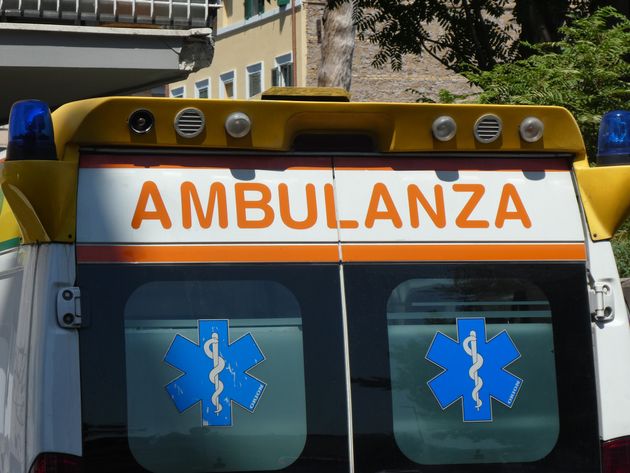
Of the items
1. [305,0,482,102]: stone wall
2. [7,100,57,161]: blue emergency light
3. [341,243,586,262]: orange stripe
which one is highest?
[305,0,482,102]: stone wall

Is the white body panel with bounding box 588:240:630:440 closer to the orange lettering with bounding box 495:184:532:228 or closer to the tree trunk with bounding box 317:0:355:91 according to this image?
the orange lettering with bounding box 495:184:532:228

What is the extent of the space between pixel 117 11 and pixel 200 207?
42.0 feet

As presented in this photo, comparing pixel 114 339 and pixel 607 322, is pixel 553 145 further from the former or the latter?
pixel 114 339

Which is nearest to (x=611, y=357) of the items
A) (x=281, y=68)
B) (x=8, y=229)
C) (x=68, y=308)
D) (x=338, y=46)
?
(x=68, y=308)

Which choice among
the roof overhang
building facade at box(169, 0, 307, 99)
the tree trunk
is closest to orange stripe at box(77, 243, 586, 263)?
the roof overhang

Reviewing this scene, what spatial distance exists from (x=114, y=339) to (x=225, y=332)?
361 mm

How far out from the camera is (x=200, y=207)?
467 cm

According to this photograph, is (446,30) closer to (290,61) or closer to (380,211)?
(380,211)

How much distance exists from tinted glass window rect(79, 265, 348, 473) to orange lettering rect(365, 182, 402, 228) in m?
0.21

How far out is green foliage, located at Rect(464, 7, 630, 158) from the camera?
559 inches

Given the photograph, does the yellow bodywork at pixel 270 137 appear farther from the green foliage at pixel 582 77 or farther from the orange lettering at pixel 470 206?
the green foliage at pixel 582 77

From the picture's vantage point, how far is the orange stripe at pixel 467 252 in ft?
15.6

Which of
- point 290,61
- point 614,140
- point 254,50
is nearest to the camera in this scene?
point 614,140

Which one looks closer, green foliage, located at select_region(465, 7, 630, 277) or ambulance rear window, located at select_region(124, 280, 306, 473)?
ambulance rear window, located at select_region(124, 280, 306, 473)
